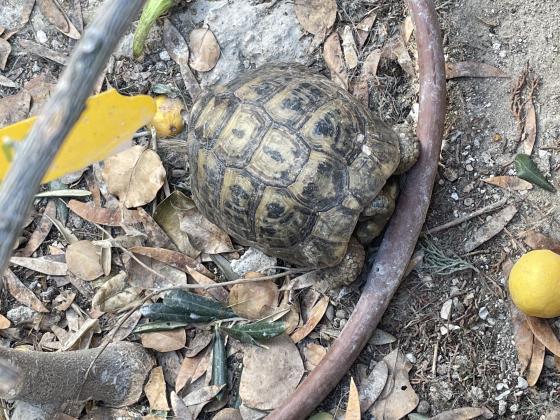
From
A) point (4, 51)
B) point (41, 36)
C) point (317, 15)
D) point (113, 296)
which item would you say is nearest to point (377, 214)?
point (317, 15)

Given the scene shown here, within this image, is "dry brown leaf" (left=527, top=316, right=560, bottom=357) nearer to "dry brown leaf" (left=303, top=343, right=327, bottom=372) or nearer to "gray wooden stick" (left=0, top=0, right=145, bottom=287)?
"dry brown leaf" (left=303, top=343, right=327, bottom=372)

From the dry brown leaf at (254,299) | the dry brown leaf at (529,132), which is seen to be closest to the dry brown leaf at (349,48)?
the dry brown leaf at (529,132)

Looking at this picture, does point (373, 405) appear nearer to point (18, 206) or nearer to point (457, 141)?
point (457, 141)

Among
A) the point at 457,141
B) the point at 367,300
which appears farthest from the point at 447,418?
the point at 457,141

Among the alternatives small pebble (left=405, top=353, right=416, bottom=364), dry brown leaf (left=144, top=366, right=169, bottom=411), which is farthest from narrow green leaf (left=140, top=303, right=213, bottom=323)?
small pebble (left=405, top=353, right=416, bottom=364)

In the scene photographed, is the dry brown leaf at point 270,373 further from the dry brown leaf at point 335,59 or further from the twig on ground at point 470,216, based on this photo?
the dry brown leaf at point 335,59
